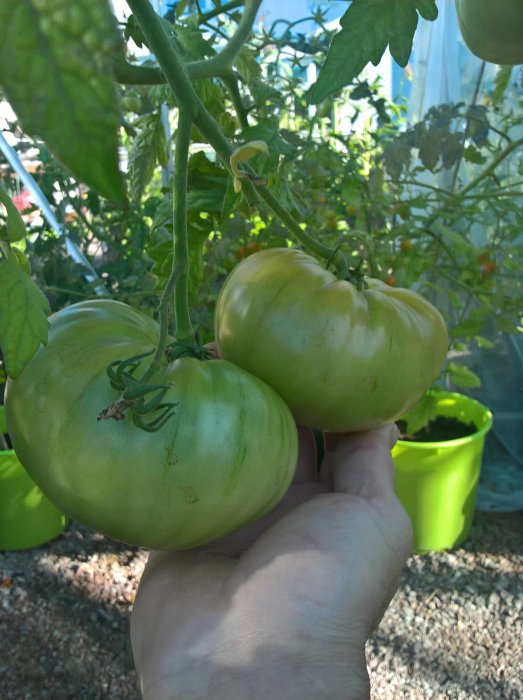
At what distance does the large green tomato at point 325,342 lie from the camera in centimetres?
67

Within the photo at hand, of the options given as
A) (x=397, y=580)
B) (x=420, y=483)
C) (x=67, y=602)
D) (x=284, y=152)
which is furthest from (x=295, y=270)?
(x=67, y=602)

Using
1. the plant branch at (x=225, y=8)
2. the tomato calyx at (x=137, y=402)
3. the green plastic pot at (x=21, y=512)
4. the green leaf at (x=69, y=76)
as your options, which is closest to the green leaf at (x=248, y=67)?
the plant branch at (x=225, y=8)

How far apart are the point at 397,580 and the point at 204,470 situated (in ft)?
1.35

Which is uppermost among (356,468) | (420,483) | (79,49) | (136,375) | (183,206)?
(79,49)

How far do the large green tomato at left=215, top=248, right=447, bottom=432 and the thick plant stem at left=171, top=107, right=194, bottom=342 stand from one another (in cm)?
12

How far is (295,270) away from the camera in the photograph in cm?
73

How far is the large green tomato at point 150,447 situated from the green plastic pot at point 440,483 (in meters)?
1.33

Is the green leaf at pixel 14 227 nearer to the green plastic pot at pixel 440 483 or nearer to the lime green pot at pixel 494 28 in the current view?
the lime green pot at pixel 494 28

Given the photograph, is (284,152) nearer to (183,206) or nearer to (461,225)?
(183,206)

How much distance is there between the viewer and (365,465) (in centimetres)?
88

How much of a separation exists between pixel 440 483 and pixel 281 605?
4.20 ft

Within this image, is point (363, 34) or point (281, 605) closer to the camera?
point (363, 34)

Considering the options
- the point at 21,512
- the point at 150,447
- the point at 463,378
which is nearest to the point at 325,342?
the point at 150,447

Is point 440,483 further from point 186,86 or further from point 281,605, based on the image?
point 186,86
